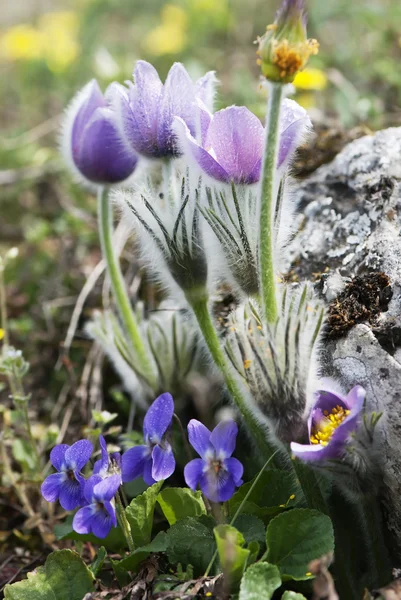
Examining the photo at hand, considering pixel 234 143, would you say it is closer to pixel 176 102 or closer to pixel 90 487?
pixel 176 102

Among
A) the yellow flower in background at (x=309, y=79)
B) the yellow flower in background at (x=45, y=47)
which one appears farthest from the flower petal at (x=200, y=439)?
the yellow flower in background at (x=45, y=47)

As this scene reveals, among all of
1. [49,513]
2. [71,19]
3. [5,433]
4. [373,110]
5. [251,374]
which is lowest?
[49,513]

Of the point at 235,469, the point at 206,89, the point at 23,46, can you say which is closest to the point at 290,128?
the point at 206,89

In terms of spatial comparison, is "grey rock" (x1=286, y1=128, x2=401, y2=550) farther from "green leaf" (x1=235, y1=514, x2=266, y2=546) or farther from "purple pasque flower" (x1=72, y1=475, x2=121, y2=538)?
"purple pasque flower" (x1=72, y1=475, x2=121, y2=538)

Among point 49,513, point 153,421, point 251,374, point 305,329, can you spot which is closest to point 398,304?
point 305,329

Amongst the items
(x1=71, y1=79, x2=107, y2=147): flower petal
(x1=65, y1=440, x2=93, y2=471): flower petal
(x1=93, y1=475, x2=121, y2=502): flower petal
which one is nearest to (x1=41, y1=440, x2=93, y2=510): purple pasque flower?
(x1=65, y1=440, x2=93, y2=471): flower petal

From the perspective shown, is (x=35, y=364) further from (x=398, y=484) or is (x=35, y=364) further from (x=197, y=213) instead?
(x=398, y=484)
